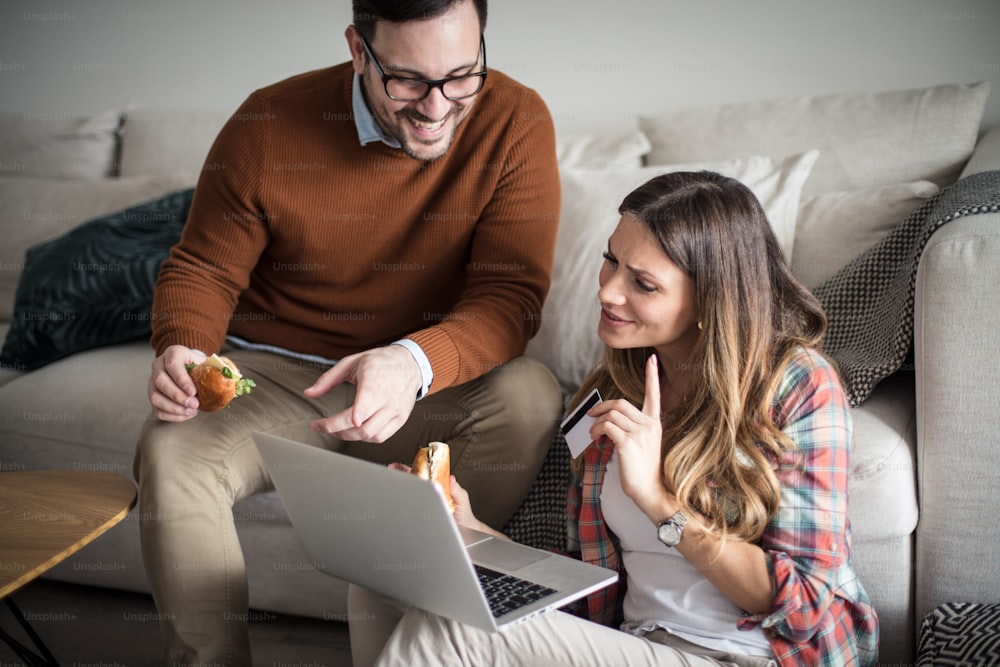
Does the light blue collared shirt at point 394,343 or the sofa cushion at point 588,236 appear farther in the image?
the sofa cushion at point 588,236

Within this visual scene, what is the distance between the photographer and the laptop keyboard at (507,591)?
1163mm

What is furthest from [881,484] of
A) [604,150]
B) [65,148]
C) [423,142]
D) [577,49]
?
[65,148]

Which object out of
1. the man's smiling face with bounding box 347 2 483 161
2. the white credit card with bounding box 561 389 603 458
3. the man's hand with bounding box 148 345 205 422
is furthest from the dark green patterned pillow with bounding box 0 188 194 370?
the white credit card with bounding box 561 389 603 458

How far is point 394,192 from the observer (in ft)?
5.87

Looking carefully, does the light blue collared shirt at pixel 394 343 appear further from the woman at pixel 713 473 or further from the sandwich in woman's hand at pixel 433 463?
the woman at pixel 713 473

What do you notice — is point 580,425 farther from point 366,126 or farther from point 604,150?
point 604,150

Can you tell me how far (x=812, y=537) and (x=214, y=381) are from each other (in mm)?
914

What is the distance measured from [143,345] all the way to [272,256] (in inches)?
25.9

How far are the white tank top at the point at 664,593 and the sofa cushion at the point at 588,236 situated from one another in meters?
0.60

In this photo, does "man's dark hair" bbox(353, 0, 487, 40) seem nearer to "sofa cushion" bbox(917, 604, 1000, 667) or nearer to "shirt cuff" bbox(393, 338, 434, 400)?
"shirt cuff" bbox(393, 338, 434, 400)

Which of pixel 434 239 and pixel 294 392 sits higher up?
pixel 434 239

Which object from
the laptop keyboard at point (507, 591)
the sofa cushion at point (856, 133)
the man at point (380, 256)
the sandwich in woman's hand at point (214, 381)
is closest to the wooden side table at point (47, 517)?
the man at point (380, 256)

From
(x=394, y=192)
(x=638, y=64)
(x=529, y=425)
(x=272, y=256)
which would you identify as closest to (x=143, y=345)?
(x=272, y=256)

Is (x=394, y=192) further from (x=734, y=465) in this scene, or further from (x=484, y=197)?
(x=734, y=465)
